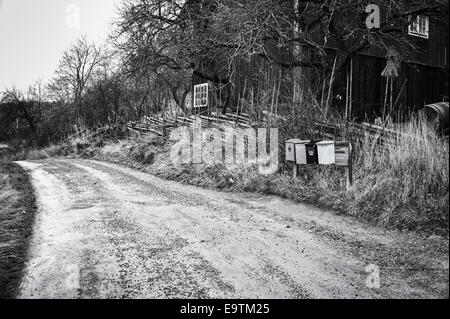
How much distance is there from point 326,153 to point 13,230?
627 cm

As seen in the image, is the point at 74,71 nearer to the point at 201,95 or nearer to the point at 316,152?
the point at 201,95

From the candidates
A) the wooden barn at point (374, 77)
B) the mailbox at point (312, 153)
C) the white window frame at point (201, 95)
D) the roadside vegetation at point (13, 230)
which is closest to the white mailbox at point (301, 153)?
the mailbox at point (312, 153)

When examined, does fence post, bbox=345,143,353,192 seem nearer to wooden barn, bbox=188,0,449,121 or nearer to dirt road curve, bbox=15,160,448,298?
dirt road curve, bbox=15,160,448,298

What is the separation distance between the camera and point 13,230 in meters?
6.17

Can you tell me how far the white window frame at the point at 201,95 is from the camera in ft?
71.1

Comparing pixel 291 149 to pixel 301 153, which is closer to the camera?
pixel 301 153

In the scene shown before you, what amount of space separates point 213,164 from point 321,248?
6.63 metres

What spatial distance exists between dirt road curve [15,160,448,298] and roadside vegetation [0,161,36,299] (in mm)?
165

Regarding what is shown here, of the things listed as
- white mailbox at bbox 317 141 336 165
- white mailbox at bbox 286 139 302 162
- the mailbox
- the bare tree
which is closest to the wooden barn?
white mailbox at bbox 286 139 302 162

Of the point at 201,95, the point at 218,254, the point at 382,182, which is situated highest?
the point at 201,95

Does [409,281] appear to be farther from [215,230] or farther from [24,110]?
[24,110]

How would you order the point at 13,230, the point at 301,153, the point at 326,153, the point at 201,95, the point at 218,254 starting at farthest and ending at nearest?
the point at 201,95, the point at 301,153, the point at 326,153, the point at 13,230, the point at 218,254

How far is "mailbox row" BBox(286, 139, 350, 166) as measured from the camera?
7812 mm

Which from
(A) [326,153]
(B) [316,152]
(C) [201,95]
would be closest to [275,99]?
(B) [316,152]
